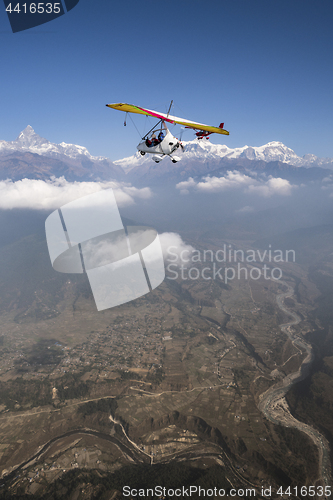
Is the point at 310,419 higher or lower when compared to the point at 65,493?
lower

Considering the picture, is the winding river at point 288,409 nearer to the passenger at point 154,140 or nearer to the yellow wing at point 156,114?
the yellow wing at point 156,114

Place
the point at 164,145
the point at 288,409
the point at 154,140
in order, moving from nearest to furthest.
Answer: the point at 164,145
the point at 154,140
the point at 288,409

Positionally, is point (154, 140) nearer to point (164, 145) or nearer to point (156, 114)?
point (164, 145)

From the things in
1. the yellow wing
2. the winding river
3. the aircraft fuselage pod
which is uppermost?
the yellow wing

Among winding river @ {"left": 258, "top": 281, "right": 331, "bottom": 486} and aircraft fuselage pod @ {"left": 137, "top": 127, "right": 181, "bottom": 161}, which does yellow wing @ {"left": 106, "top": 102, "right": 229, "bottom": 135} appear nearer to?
aircraft fuselage pod @ {"left": 137, "top": 127, "right": 181, "bottom": 161}

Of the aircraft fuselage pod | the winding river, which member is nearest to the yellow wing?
the aircraft fuselage pod

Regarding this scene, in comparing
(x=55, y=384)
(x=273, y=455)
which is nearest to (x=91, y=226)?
(x=273, y=455)

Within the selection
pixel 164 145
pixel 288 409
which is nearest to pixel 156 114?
pixel 164 145

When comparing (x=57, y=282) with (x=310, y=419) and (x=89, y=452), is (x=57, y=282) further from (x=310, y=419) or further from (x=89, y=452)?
(x=310, y=419)
